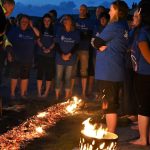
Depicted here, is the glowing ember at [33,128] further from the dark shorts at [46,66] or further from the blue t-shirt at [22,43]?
the blue t-shirt at [22,43]

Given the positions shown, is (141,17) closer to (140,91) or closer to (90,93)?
(140,91)

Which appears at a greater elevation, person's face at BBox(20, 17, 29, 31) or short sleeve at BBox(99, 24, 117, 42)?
person's face at BBox(20, 17, 29, 31)

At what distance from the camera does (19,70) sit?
11820mm

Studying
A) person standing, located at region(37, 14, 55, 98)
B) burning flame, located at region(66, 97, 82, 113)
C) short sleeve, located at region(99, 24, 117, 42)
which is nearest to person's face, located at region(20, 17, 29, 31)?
person standing, located at region(37, 14, 55, 98)

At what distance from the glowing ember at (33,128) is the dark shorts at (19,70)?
181cm

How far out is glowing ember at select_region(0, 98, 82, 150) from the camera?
697cm

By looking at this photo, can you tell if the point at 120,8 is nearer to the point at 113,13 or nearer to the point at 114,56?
the point at 113,13

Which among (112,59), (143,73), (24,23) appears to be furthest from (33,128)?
(24,23)

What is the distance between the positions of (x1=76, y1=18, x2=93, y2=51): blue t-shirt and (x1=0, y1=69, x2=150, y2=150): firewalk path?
1.49 m

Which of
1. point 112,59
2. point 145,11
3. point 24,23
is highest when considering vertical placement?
point 24,23

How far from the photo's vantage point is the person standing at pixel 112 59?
6875mm

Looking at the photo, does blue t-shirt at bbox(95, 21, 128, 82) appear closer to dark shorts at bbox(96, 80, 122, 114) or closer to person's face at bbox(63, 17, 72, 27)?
dark shorts at bbox(96, 80, 122, 114)

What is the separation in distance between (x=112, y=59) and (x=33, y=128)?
2158 millimetres

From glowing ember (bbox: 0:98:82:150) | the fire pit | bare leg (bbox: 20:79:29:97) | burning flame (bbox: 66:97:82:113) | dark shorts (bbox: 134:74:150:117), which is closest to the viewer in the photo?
the fire pit
